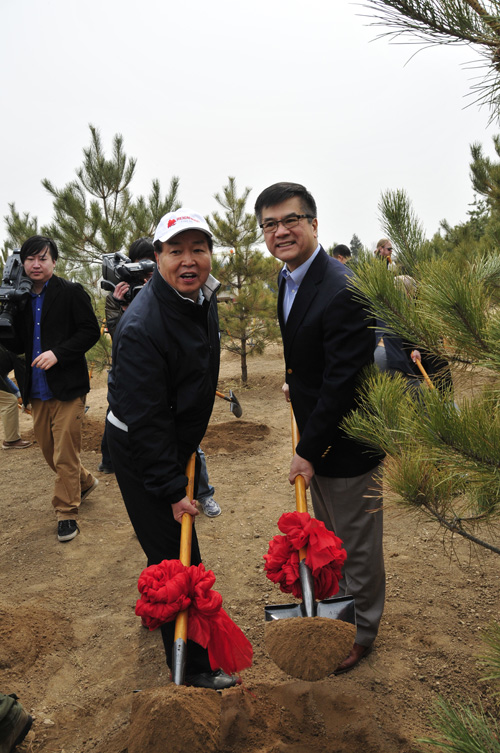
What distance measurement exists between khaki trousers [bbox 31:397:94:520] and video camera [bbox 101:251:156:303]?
2.68ft

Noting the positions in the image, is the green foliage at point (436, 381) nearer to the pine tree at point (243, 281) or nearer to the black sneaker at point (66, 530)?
the black sneaker at point (66, 530)

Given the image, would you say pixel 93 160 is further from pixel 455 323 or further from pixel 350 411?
pixel 455 323

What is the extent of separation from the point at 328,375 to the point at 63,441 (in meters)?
2.14

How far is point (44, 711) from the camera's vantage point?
200 centimetres

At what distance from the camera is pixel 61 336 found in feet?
10.8

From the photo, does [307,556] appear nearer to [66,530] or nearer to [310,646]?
[310,646]

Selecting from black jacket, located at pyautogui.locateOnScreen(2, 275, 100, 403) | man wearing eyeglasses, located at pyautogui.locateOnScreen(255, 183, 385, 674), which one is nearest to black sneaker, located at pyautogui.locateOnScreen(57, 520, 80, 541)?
black jacket, located at pyautogui.locateOnScreen(2, 275, 100, 403)

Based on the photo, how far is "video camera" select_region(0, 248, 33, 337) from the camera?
311cm

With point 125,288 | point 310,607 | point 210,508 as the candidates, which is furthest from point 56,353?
point 310,607

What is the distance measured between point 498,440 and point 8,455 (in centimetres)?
526

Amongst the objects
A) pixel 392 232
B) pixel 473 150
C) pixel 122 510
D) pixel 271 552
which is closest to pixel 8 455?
pixel 122 510

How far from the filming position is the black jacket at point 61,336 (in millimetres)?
3235

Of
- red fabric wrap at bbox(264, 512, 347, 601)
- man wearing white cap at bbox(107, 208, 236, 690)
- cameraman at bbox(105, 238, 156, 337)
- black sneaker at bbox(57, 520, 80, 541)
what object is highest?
cameraman at bbox(105, 238, 156, 337)

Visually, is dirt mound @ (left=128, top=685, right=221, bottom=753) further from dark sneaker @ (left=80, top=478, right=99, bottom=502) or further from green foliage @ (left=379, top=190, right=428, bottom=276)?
dark sneaker @ (left=80, top=478, right=99, bottom=502)
